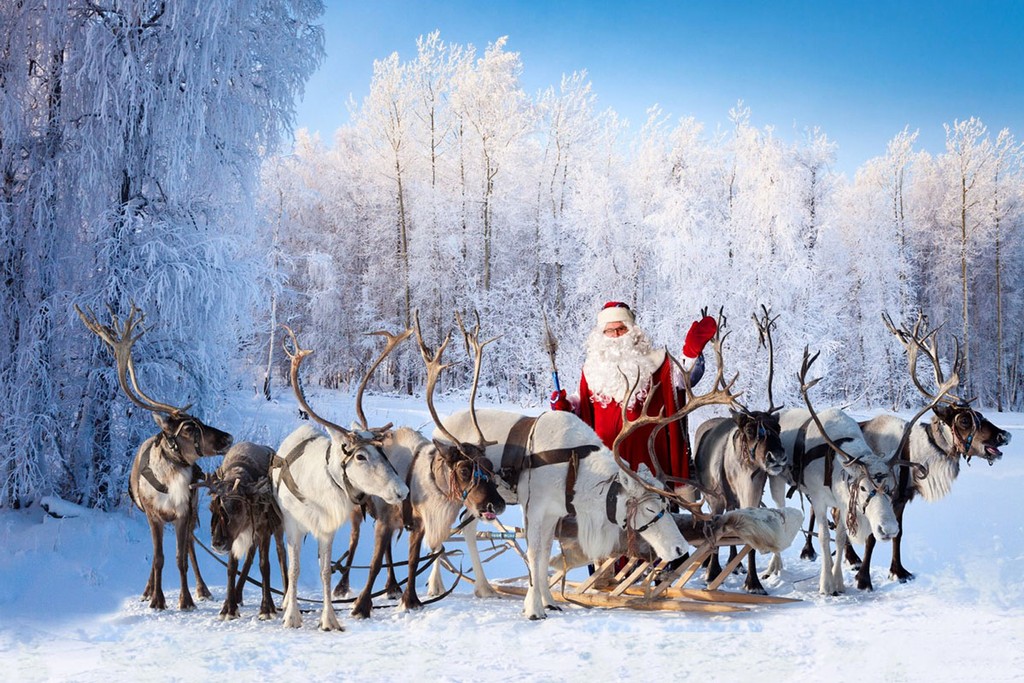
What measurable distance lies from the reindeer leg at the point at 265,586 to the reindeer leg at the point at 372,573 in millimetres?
444

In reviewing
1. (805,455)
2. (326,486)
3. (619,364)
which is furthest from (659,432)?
(326,486)

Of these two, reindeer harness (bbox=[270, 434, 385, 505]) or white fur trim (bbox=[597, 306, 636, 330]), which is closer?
reindeer harness (bbox=[270, 434, 385, 505])

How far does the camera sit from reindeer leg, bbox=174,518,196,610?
181 inches

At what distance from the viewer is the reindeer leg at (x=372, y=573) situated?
443 cm

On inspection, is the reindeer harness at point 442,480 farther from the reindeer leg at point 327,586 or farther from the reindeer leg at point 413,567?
the reindeer leg at point 327,586

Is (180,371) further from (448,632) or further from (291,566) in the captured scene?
(448,632)

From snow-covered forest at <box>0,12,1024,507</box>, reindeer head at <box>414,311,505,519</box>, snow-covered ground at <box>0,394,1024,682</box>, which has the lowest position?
snow-covered ground at <box>0,394,1024,682</box>

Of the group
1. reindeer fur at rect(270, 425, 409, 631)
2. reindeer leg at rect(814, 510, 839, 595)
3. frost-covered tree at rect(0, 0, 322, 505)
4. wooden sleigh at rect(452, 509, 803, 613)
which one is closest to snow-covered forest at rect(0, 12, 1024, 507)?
frost-covered tree at rect(0, 0, 322, 505)

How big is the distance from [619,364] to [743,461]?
100 centimetres

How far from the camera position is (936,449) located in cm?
527

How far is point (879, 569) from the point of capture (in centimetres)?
555

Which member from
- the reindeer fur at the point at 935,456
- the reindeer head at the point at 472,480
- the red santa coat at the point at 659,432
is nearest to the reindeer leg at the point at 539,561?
the reindeer head at the point at 472,480

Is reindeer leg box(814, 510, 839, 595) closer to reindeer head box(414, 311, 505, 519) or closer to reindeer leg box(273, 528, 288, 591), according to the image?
reindeer head box(414, 311, 505, 519)

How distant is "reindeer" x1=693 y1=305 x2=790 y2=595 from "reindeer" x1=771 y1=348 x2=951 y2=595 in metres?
0.19
